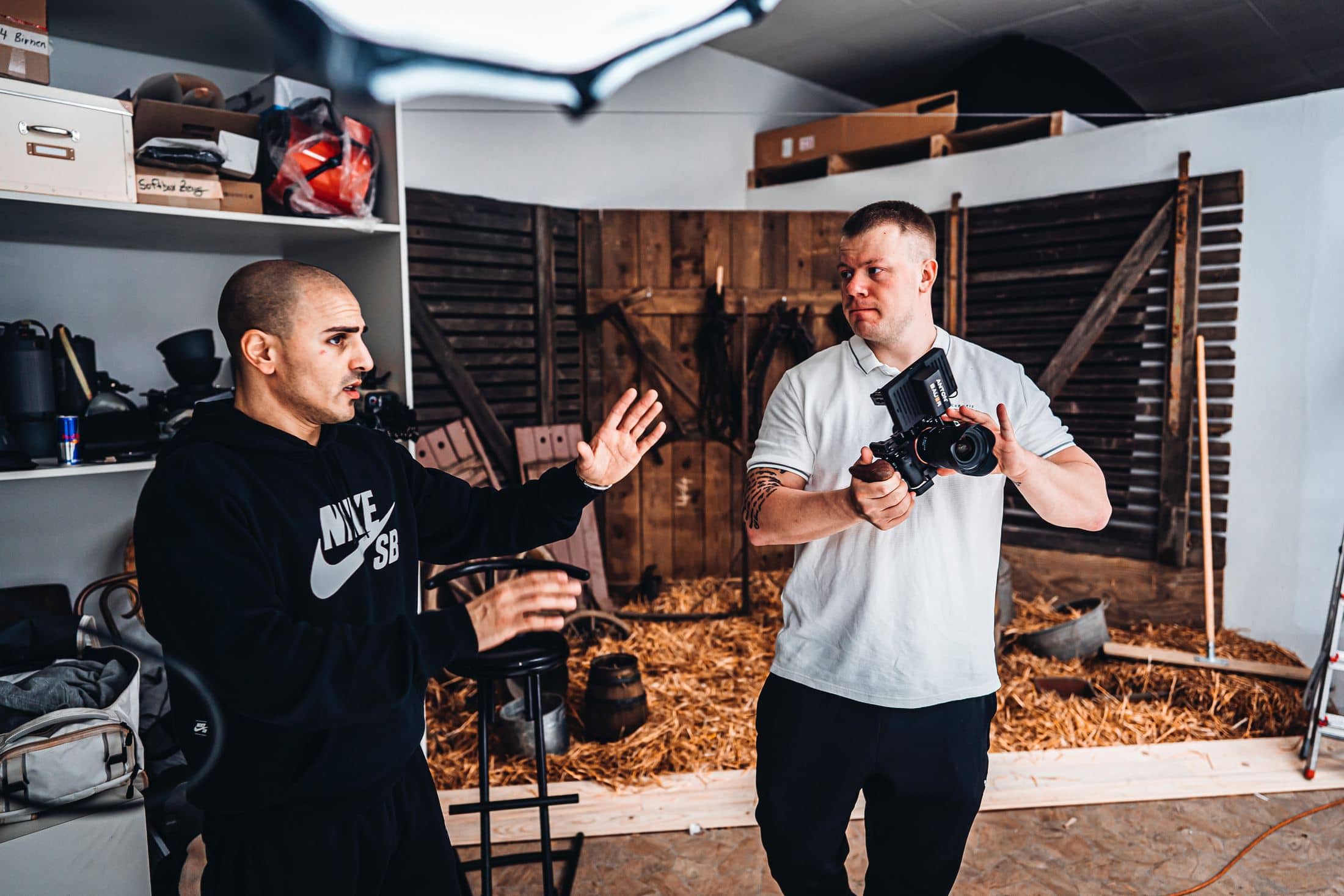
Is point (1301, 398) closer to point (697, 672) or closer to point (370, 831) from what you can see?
point (697, 672)

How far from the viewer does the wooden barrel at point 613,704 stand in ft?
10.6

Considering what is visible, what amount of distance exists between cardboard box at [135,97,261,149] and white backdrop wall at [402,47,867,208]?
170 centimetres

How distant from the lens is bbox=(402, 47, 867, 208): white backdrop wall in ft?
14.1

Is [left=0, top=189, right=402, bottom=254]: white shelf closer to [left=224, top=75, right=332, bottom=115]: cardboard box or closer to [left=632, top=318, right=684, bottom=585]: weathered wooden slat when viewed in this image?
[left=224, top=75, right=332, bottom=115]: cardboard box

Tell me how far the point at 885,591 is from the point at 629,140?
3996 millimetres

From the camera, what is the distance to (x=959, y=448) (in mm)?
1580

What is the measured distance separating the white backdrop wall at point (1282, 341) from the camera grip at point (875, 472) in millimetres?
A: 3304

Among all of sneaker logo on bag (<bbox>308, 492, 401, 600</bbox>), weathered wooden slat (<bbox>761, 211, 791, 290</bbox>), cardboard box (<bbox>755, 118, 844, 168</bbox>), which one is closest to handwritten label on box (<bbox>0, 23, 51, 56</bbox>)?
sneaker logo on bag (<bbox>308, 492, 401, 600</bbox>)

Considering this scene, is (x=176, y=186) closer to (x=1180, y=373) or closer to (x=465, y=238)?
(x=465, y=238)

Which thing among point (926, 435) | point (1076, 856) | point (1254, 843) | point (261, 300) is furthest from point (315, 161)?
point (1254, 843)

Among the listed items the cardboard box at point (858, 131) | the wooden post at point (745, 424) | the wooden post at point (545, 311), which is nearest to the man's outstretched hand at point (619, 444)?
the wooden post at point (745, 424)

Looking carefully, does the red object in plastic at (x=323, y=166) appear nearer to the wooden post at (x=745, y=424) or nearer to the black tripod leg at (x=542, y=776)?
the black tripod leg at (x=542, y=776)

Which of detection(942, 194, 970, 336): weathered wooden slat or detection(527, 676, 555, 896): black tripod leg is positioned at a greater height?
detection(942, 194, 970, 336): weathered wooden slat

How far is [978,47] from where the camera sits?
5238 mm
